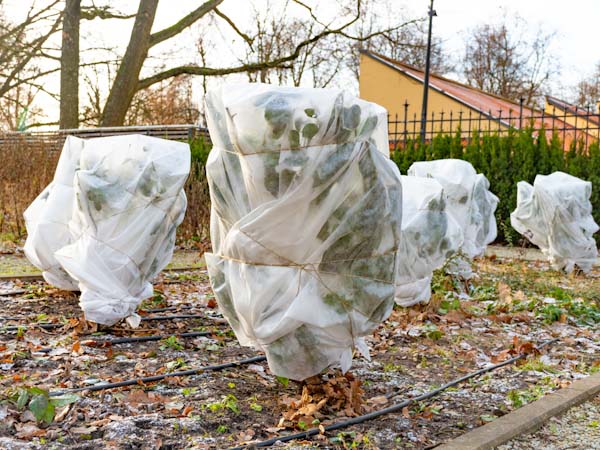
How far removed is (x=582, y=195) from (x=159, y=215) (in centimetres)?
643

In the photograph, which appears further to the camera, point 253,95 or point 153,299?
point 153,299

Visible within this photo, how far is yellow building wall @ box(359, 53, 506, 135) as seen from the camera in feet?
83.1

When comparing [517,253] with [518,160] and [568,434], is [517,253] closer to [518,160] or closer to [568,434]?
[518,160]

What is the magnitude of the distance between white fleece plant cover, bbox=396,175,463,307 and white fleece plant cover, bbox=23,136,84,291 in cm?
309

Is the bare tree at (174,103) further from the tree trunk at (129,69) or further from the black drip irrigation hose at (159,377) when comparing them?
the black drip irrigation hose at (159,377)

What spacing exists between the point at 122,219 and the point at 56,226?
4.45 feet

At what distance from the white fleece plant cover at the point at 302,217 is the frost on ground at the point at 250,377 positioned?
0.39 m

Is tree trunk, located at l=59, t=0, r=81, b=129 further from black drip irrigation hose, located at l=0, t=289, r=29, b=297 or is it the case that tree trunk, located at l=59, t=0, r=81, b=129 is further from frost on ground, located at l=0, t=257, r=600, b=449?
black drip irrigation hose, located at l=0, t=289, r=29, b=297

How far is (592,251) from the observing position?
9.53 meters

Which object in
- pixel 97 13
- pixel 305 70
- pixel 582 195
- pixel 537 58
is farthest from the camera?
pixel 537 58

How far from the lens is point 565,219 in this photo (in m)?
9.27

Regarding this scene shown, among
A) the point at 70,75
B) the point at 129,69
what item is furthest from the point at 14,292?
the point at 70,75

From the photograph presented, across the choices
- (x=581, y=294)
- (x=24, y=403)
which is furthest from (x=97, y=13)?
(x=24, y=403)

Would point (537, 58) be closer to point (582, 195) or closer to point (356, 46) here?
point (356, 46)
